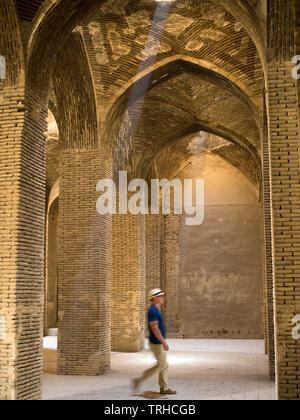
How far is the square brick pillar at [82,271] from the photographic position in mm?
10305

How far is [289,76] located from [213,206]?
1253cm

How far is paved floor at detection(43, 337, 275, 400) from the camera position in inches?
322

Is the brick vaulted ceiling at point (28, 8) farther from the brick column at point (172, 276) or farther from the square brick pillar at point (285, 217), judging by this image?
the brick column at point (172, 276)

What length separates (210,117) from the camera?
1433cm

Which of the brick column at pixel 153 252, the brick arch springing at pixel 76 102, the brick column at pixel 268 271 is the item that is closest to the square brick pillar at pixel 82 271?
the brick arch springing at pixel 76 102

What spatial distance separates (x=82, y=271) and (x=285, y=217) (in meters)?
4.87

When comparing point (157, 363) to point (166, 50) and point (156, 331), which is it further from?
point (166, 50)

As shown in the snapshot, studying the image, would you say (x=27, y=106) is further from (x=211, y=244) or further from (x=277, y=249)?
(x=211, y=244)

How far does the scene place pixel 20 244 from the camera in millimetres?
7176

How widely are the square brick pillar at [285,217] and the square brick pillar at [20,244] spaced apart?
3294mm

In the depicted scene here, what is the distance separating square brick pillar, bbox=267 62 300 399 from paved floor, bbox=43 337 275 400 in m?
1.68

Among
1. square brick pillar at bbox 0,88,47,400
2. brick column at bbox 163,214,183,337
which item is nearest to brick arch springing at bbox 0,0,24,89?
square brick pillar at bbox 0,88,47,400

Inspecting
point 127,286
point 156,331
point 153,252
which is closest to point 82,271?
point 156,331

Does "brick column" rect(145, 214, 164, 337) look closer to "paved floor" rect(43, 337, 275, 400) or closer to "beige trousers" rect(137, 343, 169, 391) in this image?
"paved floor" rect(43, 337, 275, 400)
